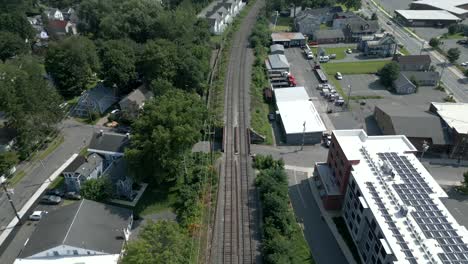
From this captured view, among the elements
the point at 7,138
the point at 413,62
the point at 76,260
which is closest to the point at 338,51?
the point at 413,62

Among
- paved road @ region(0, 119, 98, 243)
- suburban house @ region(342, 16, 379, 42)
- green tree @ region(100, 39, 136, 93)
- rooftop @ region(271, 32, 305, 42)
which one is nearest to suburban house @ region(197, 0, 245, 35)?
rooftop @ region(271, 32, 305, 42)

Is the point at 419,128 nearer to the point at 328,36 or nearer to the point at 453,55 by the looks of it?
the point at 453,55

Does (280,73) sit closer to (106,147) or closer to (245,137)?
(245,137)

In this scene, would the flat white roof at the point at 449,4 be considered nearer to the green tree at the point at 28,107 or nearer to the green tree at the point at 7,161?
the green tree at the point at 28,107

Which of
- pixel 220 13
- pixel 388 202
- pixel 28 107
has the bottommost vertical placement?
pixel 388 202

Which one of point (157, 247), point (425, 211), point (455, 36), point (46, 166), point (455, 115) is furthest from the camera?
point (455, 36)

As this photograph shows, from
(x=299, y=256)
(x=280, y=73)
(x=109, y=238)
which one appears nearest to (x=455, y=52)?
(x=280, y=73)

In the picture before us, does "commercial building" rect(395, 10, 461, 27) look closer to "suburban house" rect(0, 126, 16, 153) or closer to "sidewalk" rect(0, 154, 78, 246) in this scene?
"sidewalk" rect(0, 154, 78, 246)
